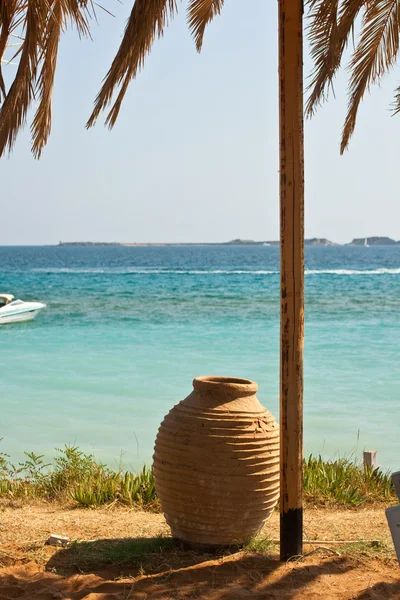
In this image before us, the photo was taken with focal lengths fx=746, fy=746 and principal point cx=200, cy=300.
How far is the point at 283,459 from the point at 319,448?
4.89m

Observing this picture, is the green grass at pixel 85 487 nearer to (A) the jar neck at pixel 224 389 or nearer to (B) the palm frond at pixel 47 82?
(A) the jar neck at pixel 224 389

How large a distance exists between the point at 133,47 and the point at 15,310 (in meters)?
18.2

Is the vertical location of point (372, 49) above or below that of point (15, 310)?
above

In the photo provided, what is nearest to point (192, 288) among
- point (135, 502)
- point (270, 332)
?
point (270, 332)

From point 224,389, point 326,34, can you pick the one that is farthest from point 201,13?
point 224,389

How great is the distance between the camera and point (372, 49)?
5945 millimetres

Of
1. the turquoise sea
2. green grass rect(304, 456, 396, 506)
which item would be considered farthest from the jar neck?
the turquoise sea

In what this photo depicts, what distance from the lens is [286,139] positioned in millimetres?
3744

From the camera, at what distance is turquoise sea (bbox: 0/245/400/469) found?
9.19 meters

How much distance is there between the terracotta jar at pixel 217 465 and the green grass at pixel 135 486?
51.7 inches

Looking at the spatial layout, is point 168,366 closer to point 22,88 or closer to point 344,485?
point 344,485

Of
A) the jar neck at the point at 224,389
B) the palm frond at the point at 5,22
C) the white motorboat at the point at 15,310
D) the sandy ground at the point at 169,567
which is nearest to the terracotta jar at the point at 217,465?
the jar neck at the point at 224,389

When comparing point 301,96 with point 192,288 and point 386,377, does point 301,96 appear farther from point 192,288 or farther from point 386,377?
point 192,288

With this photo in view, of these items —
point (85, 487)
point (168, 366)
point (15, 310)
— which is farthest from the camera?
point (15, 310)
